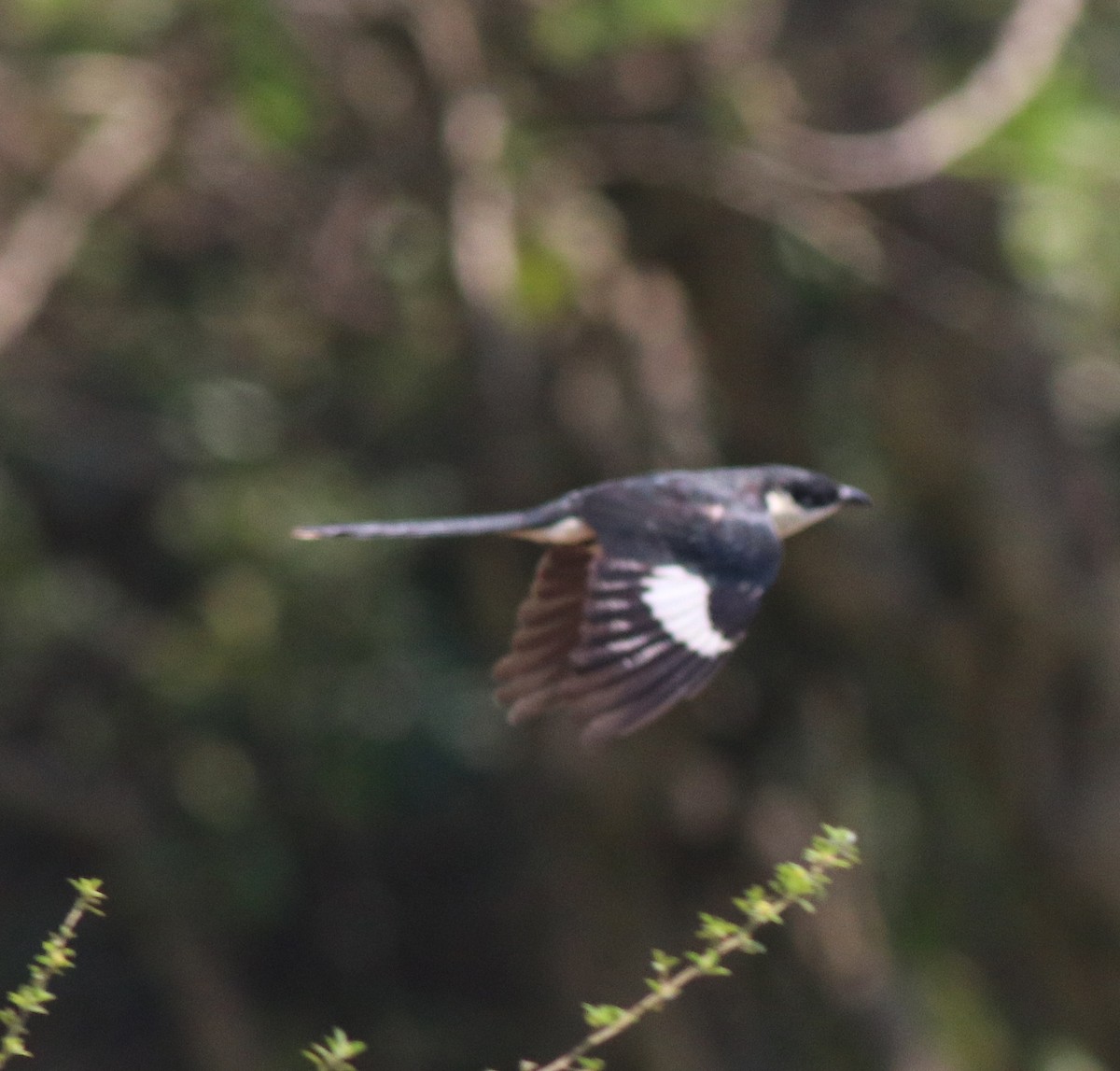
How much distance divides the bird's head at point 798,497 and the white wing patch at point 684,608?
1.44 feet

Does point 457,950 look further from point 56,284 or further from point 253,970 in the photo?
point 56,284

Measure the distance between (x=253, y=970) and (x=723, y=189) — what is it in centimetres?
378

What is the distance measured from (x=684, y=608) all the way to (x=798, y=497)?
63 centimetres

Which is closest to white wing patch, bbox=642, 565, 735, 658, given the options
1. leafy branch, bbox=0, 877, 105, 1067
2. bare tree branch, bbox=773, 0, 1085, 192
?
leafy branch, bbox=0, 877, 105, 1067

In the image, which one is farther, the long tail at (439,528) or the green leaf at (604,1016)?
the long tail at (439,528)

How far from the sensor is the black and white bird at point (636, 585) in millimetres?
2395

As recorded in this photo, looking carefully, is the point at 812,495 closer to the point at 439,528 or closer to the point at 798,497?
the point at 798,497

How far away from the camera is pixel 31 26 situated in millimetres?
5062

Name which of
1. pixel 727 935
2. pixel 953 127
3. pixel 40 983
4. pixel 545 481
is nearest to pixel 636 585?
pixel 727 935

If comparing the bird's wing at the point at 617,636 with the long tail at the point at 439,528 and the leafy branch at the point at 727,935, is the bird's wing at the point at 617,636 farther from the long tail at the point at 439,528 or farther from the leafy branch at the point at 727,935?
the leafy branch at the point at 727,935

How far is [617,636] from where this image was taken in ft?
8.00

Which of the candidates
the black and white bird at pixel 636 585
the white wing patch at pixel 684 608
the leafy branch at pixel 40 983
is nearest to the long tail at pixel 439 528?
the black and white bird at pixel 636 585

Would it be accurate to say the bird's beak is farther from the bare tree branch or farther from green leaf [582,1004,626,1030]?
green leaf [582,1004,626,1030]

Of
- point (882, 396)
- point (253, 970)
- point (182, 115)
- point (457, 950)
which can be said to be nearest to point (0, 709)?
point (253, 970)
